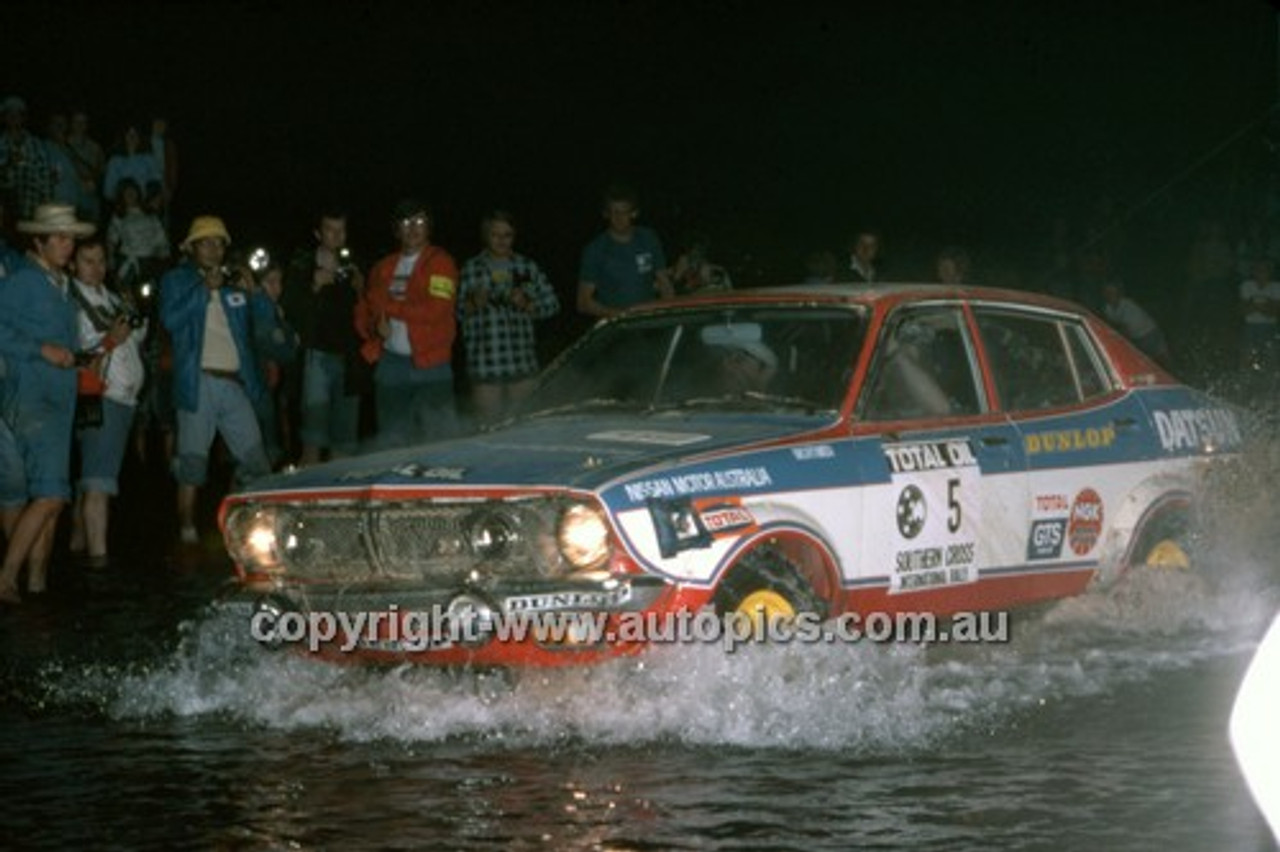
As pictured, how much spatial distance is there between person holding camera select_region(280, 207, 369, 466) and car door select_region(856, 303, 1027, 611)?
6.75m

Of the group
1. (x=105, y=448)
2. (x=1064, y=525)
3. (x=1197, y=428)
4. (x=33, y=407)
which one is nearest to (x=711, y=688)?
(x=1064, y=525)

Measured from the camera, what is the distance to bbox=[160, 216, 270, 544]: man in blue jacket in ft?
45.9

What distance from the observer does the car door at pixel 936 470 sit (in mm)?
8992

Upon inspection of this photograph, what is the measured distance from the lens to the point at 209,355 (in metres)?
14.1

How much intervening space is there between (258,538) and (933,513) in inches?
95.9

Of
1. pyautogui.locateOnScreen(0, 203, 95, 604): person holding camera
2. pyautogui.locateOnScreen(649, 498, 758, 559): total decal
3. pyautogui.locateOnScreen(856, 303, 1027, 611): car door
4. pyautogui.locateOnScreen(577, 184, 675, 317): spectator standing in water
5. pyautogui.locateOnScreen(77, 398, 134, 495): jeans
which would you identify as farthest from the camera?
pyautogui.locateOnScreen(577, 184, 675, 317): spectator standing in water

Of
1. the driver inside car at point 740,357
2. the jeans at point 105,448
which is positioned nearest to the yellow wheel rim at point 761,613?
the driver inside car at point 740,357

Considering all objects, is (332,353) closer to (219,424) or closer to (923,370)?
(219,424)

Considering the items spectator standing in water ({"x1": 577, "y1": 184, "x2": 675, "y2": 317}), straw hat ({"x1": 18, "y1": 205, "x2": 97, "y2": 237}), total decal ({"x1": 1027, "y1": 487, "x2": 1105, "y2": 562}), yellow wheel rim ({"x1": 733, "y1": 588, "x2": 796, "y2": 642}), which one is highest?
straw hat ({"x1": 18, "y1": 205, "x2": 97, "y2": 237})

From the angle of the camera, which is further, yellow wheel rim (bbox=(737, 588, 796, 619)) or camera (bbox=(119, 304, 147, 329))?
camera (bbox=(119, 304, 147, 329))

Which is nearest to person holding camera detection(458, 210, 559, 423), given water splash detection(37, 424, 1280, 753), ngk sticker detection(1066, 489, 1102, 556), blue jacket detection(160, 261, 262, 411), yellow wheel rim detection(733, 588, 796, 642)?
blue jacket detection(160, 261, 262, 411)

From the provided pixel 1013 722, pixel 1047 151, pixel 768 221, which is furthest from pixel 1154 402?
pixel 1047 151

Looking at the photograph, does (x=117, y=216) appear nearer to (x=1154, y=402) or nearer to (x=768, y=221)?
(x=768, y=221)

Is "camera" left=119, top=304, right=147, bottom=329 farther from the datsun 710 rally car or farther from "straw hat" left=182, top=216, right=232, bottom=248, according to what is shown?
the datsun 710 rally car
